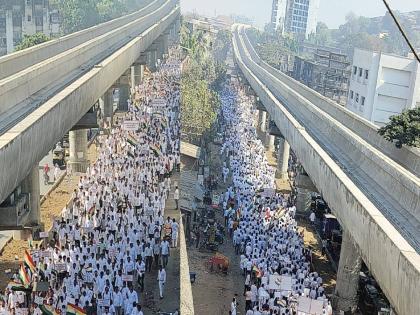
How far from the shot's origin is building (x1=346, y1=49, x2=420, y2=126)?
44.1 metres

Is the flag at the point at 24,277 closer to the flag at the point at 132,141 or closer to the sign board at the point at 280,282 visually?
the sign board at the point at 280,282

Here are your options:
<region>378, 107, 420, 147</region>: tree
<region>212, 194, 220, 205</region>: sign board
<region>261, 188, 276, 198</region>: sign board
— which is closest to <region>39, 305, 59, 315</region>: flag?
<region>261, 188, 276, 198</region>: sign board

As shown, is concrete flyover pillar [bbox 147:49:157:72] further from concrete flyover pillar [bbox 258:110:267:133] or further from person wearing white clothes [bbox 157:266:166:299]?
person wearing white clothes [bbox 157:266:166:299]

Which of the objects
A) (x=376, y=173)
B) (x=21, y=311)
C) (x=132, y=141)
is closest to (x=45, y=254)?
(x=21, y=311)

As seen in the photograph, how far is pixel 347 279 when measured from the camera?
1781cm

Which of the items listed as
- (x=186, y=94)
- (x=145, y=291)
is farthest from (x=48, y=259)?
(x=186, y=94)

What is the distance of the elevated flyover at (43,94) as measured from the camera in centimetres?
1222

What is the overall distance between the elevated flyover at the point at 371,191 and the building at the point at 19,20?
55.0 metres

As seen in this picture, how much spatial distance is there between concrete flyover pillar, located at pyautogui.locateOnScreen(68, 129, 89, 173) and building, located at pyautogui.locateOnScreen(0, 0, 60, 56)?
47685 mm

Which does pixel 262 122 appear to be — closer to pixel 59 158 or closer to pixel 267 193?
pixel 59 158

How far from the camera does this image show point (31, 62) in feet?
81.1

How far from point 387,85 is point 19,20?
168ft

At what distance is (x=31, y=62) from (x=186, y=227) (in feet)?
34.3

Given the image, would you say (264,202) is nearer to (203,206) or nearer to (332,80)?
(203,206)
